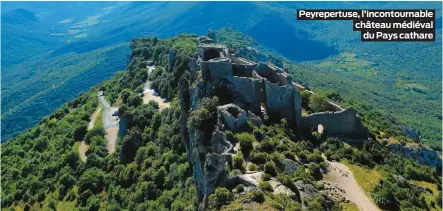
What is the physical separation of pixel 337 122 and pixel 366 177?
9932mm

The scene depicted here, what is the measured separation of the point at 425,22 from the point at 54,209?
7401cm

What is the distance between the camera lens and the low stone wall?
54.5 m

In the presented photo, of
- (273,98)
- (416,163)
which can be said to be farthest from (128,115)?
(416,163)

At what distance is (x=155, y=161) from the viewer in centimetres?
8006

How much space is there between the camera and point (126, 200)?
258ft

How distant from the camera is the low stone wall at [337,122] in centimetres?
5450

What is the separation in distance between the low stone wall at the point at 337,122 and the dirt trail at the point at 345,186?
24.8 feet

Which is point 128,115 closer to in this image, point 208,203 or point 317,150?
point 317,150

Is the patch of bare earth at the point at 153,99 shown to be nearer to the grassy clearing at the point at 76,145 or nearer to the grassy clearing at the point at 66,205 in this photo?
the grassy clearing at the point at 76,145

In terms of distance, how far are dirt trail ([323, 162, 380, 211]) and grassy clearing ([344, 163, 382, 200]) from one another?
489 mm

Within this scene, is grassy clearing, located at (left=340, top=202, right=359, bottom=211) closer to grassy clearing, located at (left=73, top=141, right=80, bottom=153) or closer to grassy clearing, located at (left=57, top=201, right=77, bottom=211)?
grassy clearing, located at (left=57, top=201, right=77, bottom=211)

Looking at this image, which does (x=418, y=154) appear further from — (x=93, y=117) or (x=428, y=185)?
(x=93, y=117)

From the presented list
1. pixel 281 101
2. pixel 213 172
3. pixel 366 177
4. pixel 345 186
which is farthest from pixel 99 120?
pixel 213 172

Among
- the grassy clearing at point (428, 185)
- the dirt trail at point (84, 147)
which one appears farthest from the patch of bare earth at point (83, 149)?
the grassy clearing at point (428, 185)
